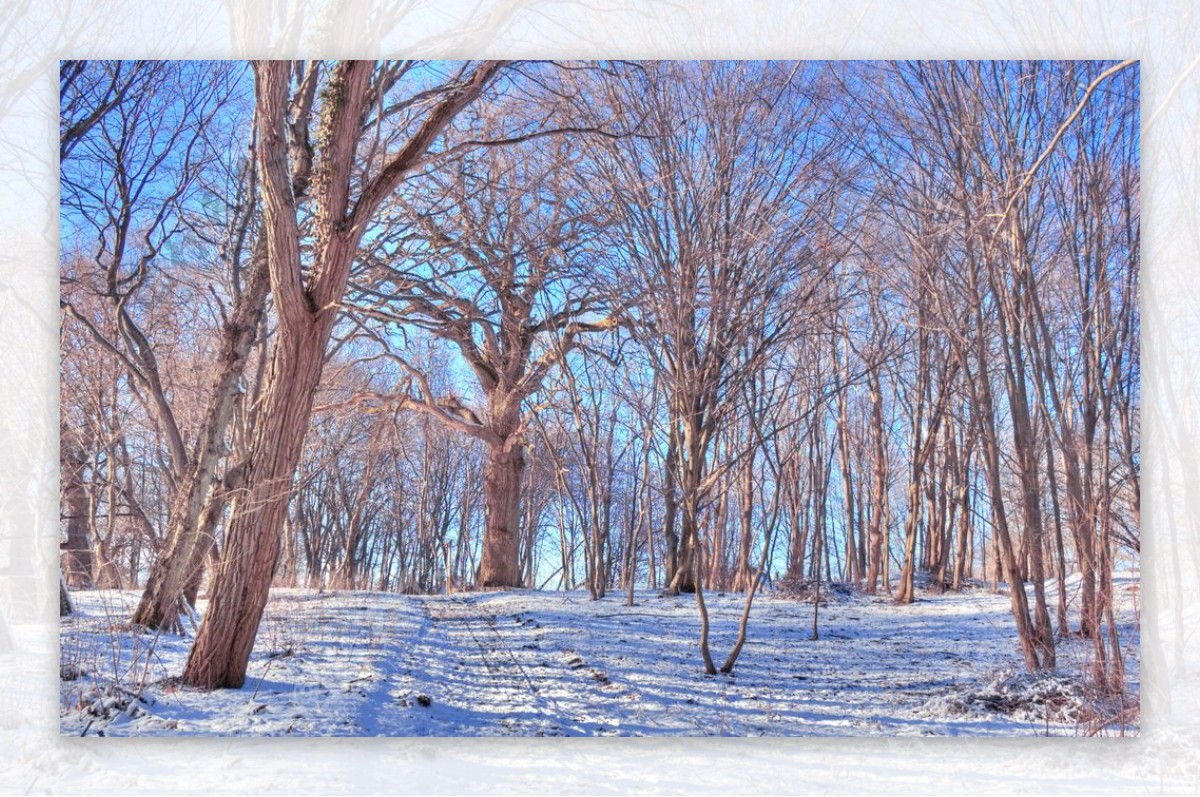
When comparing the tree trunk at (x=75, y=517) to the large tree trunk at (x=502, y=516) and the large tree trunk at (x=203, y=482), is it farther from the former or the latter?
the large tree trunk at (x=502, y=516)

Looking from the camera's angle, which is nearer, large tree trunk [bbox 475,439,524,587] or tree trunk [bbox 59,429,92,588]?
tree trunk [bbox 59,429,92,588]

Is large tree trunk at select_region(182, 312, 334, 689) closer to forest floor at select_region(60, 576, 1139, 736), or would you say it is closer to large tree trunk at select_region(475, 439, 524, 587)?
forest floor at select_region(60, 576, 1139, 736)

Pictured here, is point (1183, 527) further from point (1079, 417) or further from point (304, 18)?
point (304, 18)

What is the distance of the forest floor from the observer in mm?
2844

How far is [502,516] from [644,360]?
896 mm

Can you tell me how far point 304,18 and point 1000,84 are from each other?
2.73 meters

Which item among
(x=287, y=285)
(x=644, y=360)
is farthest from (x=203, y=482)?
(x=644, y=360)

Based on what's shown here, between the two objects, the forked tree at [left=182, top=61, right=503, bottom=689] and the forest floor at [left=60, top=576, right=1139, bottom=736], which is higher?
the forked tree at [left=182, top=61, right=503, bottom=689]

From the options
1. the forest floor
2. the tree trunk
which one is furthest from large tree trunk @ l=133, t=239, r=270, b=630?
the tree trunk

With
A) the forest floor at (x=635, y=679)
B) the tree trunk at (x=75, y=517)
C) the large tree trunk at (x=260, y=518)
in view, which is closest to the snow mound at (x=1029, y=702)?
the forest floor at (x=635, y=679)

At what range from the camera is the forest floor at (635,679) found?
2.84m

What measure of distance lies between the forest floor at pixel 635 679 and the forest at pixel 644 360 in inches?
1.2

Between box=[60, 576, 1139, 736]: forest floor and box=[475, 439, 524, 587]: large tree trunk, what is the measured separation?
32 centimetres

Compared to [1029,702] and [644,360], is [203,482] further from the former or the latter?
[1029,702]
